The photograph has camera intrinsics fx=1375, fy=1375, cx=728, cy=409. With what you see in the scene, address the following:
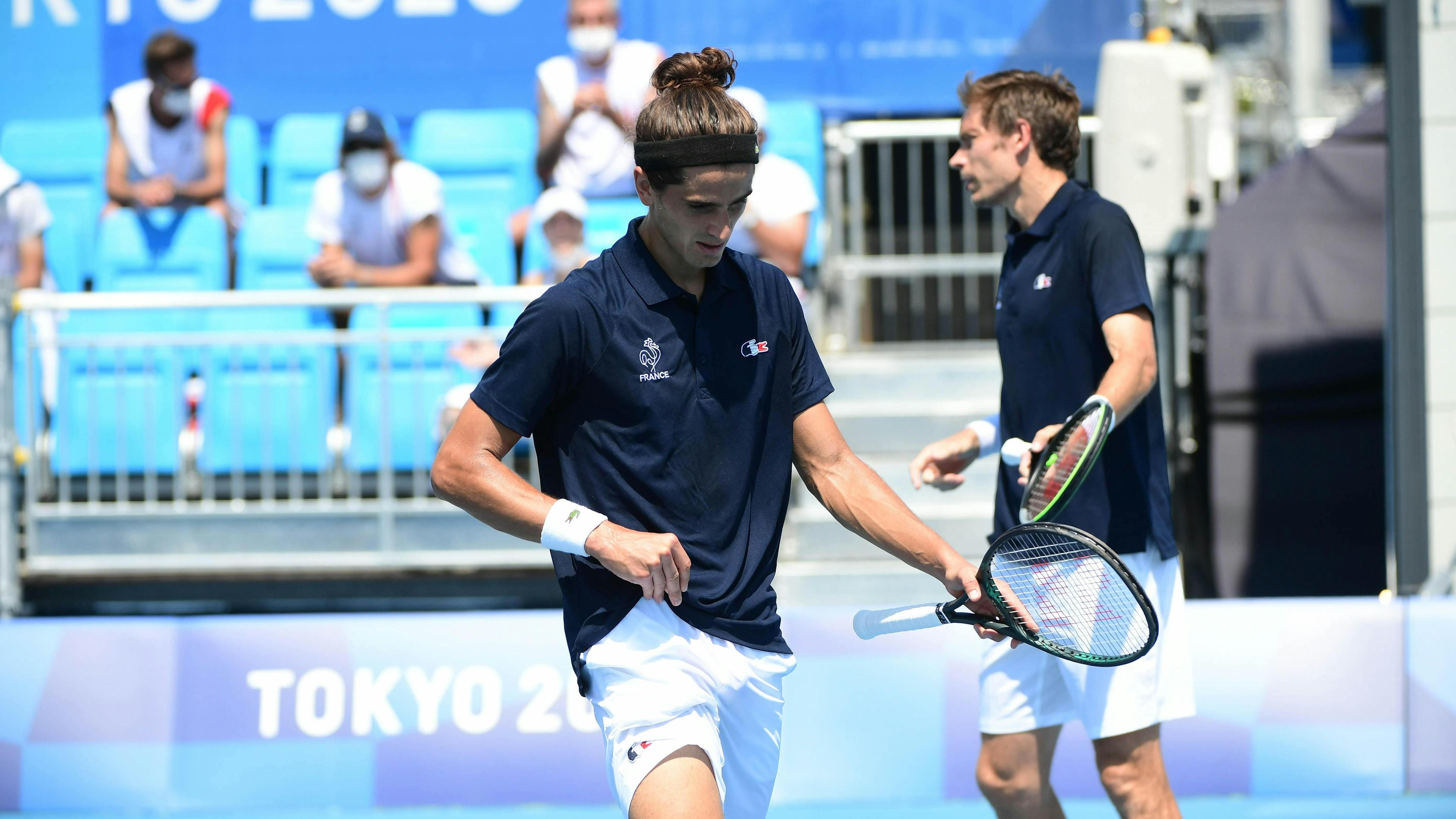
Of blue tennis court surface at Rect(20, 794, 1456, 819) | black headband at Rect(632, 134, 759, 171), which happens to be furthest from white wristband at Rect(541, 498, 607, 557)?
blue tennis court surface at Rect(20, 794, 1456, 819)

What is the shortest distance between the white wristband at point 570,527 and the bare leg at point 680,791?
1.30 feet

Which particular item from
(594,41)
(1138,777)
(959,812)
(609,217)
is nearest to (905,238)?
(609,217)

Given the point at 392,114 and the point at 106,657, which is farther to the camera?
the point at 392,114

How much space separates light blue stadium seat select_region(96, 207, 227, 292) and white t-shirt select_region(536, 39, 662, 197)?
1.91 m

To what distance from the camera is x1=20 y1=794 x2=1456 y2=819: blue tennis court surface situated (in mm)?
4766

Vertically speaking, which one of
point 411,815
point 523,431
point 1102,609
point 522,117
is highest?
point 522,117

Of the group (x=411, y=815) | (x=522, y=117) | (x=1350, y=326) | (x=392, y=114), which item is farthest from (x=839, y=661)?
(x=392, y=114)

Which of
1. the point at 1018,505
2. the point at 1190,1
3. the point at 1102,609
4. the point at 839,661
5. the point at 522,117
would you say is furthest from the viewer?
the point at 522,117

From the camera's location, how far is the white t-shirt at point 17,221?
7.46 meters

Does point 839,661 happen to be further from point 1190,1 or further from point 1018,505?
point 1190,1

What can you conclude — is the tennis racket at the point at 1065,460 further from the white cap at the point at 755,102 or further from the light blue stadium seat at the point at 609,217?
the light blue stadium seat at the point at 609,217

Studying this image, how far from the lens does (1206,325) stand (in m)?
7.05

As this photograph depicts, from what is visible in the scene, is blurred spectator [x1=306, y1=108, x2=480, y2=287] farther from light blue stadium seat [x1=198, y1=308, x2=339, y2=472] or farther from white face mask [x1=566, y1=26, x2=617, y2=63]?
white face mask [x1=566, y1=26, x2=617, y2=63]

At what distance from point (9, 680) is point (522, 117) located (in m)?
4.35
